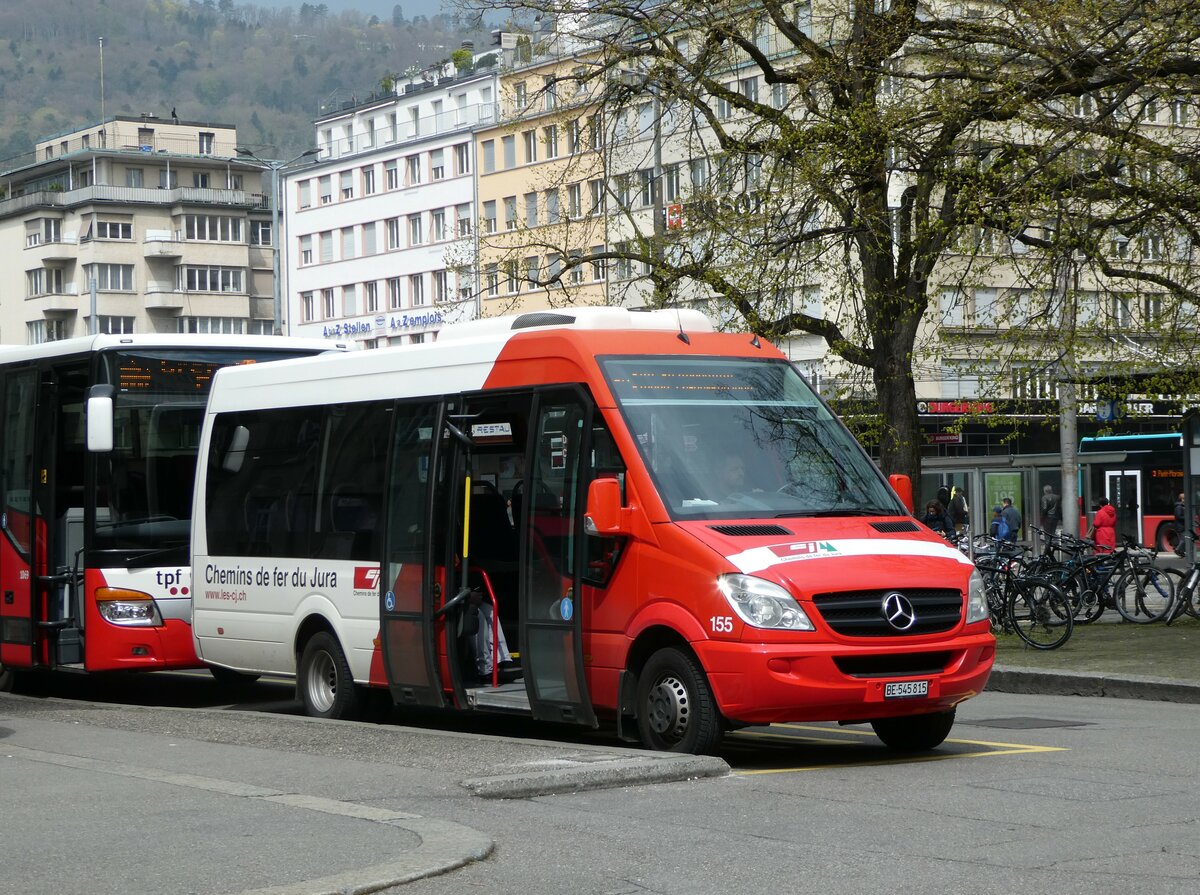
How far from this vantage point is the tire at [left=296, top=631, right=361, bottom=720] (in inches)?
547

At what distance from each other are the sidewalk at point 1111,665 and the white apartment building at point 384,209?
63.9m

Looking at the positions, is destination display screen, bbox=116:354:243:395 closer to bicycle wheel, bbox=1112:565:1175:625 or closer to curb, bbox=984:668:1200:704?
curb, bbox=984:668:1200:704

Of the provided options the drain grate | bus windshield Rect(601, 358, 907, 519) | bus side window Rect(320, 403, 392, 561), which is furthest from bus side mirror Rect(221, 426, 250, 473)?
the drain grate

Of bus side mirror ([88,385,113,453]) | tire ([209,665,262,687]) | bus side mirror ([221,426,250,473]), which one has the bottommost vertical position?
tire ([209,665,262,687])

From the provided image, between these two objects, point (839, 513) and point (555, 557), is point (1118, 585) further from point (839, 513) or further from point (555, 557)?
point (555, 557)

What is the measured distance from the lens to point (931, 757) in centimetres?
1137

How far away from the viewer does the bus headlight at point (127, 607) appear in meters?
16.0

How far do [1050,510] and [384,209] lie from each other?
49662 millimetres

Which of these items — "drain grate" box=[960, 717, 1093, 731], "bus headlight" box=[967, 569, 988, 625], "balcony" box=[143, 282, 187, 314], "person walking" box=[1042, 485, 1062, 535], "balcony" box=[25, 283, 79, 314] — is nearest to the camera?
"bus headlight" box=[967, 569, 988, 625]

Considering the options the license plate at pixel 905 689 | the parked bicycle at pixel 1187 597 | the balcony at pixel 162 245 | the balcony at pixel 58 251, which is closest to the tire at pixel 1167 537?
the parked bicycle at pixel 1187 597

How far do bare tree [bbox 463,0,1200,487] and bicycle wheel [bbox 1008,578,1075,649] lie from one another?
7.23 ft

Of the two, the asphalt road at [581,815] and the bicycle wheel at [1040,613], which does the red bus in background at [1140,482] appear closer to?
the bicycle wheel at [1040,613]

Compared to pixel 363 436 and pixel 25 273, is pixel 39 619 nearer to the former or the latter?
pixel 363 436

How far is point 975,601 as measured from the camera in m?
11.2
